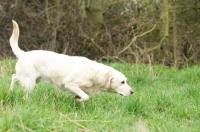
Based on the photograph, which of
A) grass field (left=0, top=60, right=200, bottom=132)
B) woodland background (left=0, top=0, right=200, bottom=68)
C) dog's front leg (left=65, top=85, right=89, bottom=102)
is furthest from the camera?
woodland background (left=0, top=0, right=200, bottom=68)

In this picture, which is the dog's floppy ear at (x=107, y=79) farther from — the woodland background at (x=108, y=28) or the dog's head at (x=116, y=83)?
the woodland background at (x=108, y=28)

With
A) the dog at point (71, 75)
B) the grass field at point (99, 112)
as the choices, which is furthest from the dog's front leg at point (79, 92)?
the grass field at point (99, 112)

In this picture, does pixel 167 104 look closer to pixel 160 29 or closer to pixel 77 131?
pixel 77 131

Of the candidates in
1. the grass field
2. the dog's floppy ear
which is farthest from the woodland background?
the dog's floppy ear

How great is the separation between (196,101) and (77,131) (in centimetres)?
307

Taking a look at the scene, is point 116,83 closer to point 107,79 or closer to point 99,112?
point 107,79

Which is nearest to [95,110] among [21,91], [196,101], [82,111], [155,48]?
[82,111]

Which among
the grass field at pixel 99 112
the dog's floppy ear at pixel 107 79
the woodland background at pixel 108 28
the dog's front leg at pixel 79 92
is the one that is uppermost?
the woodland background at pixel 108 28

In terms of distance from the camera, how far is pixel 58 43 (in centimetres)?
1528

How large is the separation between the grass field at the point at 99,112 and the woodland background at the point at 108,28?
7766 millimetres

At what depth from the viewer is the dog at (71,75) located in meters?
5.88

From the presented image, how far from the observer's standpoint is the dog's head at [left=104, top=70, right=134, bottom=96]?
597 cm

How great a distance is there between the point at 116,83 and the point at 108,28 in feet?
31.4

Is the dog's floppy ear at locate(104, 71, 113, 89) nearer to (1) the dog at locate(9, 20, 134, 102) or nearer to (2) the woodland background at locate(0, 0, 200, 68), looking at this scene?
(1) the dog at locate(9, 20, 134, 102)
